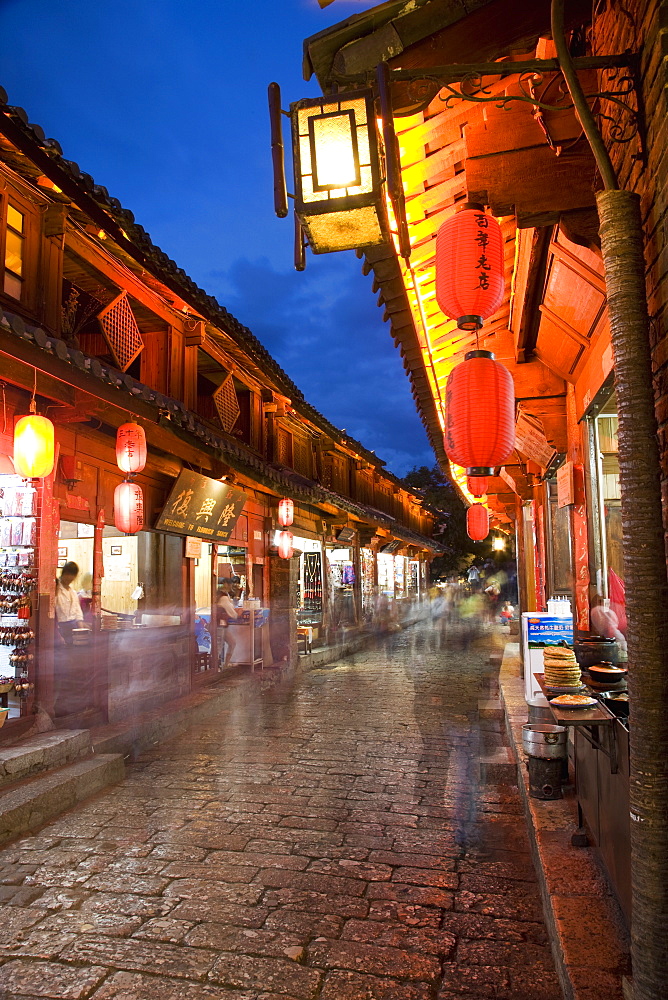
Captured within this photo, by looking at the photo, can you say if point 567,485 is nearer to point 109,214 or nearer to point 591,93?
point 591,93

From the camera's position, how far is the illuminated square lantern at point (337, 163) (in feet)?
14.5

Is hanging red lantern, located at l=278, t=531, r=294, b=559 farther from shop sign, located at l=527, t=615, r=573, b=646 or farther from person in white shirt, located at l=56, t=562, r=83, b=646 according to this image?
shop sign, located at l=527, t=615, r=573, b=646

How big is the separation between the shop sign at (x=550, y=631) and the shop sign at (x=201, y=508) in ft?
23.3

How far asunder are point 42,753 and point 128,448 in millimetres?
4360

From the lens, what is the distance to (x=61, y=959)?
4250 mm

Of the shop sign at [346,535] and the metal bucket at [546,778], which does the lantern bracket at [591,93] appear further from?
the shop sign at [346,535]

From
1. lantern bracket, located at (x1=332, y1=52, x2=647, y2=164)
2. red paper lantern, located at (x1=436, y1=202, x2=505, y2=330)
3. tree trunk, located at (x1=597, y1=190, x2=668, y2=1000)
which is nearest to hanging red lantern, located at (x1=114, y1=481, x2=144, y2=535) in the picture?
red paper lantern, located at (x1=436, y1=202, x2=505, y2=330)

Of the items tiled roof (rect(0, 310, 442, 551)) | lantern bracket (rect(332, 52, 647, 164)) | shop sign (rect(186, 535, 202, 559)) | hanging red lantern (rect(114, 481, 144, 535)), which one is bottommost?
shop sign (rect(186, 535, 202, 559))

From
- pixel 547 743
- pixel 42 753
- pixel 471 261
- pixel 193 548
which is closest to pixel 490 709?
pixel 547 743

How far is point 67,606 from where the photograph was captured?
10.0 metres

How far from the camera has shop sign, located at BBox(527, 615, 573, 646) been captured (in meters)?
7.69

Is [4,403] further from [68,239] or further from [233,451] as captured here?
[233,451]

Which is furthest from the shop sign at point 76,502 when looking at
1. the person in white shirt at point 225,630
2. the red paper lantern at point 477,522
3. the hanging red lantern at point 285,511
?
the red paper lantern at point 477,522

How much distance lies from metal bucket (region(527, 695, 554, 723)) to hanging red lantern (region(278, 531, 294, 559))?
10437mm
